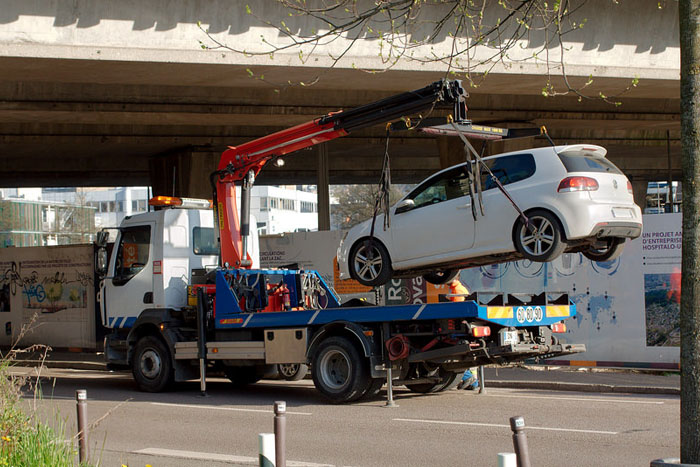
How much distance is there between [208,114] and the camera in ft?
76.1

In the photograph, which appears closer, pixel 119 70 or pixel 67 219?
pixel 119 70

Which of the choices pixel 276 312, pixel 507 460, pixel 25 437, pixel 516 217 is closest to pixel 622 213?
pixel 516 217

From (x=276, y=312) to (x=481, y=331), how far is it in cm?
338

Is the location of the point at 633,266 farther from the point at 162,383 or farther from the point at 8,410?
the point at 8,410

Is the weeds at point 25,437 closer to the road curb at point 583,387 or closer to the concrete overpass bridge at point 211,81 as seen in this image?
the concrete overpass bridge at point 211,81

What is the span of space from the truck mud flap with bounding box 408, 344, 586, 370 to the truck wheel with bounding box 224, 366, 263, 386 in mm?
4586

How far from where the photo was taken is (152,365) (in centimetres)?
1505

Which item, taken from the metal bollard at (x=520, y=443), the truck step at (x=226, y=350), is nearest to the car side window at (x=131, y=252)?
the truck step at (x=226, y=350)

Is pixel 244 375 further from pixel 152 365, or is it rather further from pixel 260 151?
pixel 260 151

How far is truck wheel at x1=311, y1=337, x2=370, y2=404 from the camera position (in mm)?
12383

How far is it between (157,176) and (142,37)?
19.1 metres

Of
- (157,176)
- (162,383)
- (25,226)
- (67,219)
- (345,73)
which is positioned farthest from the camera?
(25,226)

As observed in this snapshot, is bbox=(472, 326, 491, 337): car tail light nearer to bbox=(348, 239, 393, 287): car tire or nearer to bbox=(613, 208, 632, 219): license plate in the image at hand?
bbox=(348, 239, 393, 287): car tire

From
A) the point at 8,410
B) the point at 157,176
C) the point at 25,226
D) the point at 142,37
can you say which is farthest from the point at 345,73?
the point at 25,226
